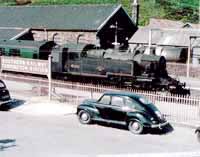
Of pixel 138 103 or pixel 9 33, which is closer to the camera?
pixel 138 103

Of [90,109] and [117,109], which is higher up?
[117,109]

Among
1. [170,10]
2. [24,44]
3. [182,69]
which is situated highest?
[170,10]

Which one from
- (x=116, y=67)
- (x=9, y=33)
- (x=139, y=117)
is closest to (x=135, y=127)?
(x=139, y=117)

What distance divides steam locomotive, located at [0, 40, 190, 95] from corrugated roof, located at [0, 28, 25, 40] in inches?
404

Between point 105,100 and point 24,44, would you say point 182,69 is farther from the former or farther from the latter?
point 105,100

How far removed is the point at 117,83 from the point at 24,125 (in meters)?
10.0

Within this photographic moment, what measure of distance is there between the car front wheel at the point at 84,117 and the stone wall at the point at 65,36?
24.1 metres

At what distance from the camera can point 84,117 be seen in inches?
764

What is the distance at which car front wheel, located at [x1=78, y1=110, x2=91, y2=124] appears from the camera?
1927cm

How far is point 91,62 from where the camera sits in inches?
1174

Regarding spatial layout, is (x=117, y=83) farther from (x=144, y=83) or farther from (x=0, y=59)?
(x=0, y=59)

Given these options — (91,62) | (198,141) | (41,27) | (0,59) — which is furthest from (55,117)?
(41,27)

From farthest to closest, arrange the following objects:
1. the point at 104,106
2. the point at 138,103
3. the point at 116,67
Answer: the point at 116,67, the point at 104,106, the point at 138,103

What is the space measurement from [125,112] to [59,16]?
2994cm
